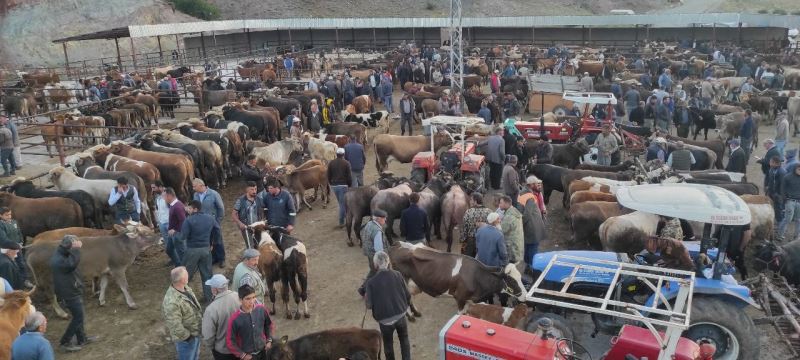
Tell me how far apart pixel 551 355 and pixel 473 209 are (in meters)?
3.83

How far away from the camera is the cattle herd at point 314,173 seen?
859 centimetres

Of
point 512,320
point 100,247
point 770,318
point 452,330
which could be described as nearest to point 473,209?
point 512,320

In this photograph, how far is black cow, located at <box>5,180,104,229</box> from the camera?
10.7m

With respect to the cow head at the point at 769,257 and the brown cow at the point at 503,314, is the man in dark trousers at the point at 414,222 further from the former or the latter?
the cow head at the point at 769,257

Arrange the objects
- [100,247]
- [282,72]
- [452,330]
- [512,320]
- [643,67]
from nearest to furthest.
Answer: [452,330] < [512,320] < [100,247] < [643,67] < [282,72]

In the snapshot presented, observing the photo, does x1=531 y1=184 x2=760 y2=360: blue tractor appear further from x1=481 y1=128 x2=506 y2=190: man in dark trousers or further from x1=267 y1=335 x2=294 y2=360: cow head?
x1=481 y1=128 x2=506 y2=190: man in dark trousers

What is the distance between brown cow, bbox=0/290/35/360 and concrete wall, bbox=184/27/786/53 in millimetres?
34760

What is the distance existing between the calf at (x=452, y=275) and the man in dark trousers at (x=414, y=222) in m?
1.24

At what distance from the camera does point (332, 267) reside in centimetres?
1030

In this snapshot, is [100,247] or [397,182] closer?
[100,247]

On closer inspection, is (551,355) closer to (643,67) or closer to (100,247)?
(100,247)

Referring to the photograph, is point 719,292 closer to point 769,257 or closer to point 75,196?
point 769,257

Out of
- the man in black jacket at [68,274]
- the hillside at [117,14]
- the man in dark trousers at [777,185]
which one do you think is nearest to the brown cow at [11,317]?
the man in black jacket at [68,274]

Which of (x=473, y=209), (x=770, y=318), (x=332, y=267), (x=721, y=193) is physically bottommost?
(x=332, y=267)
